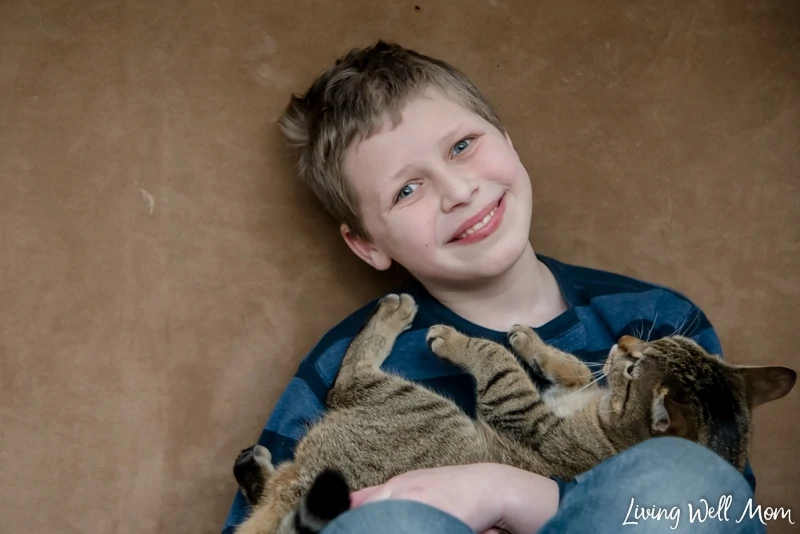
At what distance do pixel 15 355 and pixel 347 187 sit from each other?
86cm

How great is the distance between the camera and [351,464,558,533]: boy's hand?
1.26 meters

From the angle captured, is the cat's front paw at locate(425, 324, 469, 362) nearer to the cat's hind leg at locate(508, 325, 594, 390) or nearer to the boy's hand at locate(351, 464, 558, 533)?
the cat's hind leg at locate(508, 325, 594, 390)

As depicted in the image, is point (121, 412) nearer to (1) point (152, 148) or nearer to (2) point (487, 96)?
(1) point (152, 148)

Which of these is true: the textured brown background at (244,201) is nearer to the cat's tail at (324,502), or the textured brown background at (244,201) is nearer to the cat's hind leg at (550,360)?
the cat's hind leg at (550,360)

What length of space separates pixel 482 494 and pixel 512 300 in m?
0.57

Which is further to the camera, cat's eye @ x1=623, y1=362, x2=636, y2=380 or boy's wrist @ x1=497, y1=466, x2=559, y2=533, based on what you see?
cat's eye @ x1=623, y1=362, x2=636, y2=380

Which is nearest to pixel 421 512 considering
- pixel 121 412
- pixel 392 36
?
pixel 121 412

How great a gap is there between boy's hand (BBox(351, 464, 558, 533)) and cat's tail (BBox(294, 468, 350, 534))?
54 mm

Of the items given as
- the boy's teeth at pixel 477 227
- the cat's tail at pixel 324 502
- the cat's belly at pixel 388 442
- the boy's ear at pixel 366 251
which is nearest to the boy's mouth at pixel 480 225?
the boy's teeth at pixel 477 227

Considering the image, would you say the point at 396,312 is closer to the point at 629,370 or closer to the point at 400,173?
the point at 400,173

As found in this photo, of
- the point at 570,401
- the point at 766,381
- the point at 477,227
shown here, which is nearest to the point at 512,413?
the point at 570,401

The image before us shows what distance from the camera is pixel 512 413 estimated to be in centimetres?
A: 157

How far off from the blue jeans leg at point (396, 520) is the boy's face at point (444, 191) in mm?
559

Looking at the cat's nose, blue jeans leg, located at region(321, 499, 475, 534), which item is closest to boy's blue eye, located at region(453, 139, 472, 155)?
the cat's nose
